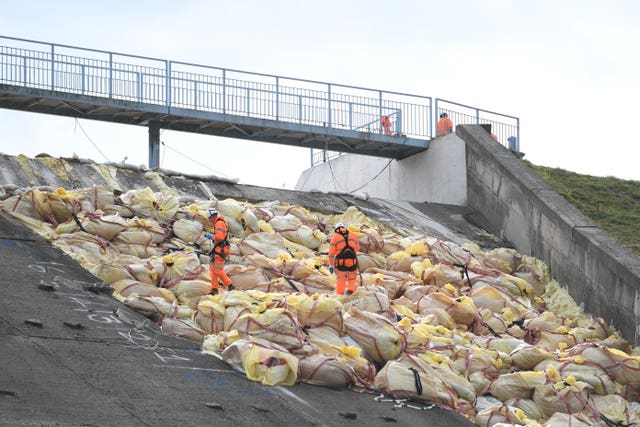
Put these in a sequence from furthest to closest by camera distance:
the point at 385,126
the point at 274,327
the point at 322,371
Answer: the point at 385,126 → the point at 274,327 → the point at 322,371

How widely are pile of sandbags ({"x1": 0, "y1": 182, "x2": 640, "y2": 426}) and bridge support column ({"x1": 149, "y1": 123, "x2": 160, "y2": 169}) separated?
183 inches

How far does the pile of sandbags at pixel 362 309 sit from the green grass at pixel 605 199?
7.48ft

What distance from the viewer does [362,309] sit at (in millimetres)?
11758

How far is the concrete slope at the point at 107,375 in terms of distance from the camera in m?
7.61

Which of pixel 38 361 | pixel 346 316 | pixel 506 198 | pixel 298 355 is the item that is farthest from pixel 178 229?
pixel 506 198

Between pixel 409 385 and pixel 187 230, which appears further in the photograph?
pixel 187 230

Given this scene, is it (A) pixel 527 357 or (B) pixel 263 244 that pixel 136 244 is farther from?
(A) pixel 527 357

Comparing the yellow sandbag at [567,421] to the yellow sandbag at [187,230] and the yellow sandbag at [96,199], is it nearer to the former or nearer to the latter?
the yellow sandbag at [187,230]

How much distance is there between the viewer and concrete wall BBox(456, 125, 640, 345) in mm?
14664

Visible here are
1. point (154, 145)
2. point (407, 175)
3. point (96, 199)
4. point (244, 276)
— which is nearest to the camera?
point (244, 276)

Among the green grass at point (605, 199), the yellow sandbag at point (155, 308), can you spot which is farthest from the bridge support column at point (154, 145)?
the yellow sandbag at point (155, 308)

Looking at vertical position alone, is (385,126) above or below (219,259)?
above

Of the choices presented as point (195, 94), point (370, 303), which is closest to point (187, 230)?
point (370, 303)

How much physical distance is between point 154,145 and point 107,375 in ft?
39.1
